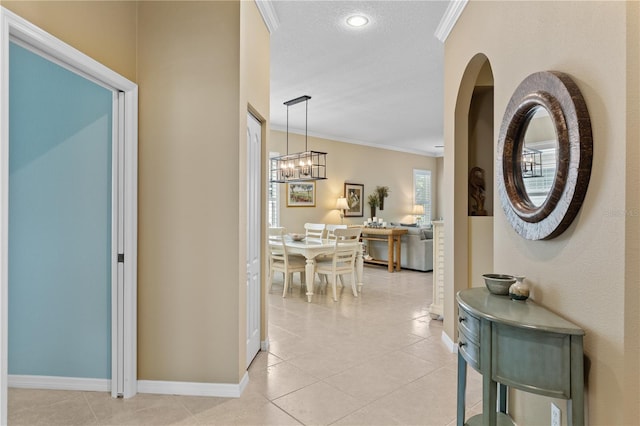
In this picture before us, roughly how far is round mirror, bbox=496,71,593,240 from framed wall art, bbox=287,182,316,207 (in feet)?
19.3

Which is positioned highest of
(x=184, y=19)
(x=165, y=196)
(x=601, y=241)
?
(x=184, y=19)

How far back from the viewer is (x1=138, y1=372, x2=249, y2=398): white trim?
97.5 inches

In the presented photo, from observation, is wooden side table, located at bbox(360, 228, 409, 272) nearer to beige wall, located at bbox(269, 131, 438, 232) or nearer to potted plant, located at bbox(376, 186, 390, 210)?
beige wall, located at bbox(269, 131, 438, 232)

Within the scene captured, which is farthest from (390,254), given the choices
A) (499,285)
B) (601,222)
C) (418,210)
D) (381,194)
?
(601,222)

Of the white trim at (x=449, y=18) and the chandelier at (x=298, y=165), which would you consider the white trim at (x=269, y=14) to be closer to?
the white trim at (x=449, y=18)

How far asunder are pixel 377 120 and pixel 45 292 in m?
5.92

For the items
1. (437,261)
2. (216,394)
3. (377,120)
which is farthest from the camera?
(377,120)

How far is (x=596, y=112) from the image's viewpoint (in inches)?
55.9

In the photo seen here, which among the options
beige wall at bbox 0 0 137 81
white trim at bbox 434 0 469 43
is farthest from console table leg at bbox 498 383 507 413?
beige wall at bbox 0 0 137 81

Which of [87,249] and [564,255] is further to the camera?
[87,249]

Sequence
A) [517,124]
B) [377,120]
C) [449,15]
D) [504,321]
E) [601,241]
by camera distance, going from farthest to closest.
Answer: [377,120] → [449,15] → [517,124] → [504,321] → [601,241]

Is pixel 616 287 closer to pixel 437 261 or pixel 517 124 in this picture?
pixel 517 124

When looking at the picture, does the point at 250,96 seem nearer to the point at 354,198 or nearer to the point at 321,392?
the point at 321,392

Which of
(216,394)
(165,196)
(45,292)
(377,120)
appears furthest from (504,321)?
(377,120)
